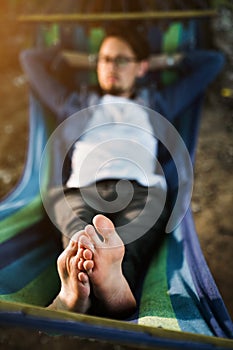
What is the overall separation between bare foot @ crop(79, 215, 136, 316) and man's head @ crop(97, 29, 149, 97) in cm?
90

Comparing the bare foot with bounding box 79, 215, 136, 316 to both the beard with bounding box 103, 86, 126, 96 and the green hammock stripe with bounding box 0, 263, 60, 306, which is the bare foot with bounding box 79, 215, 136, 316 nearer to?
the green hammock stripe with bounding box 0, 263, 60, 306

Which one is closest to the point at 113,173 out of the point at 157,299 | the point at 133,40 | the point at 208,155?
the point at 157,299

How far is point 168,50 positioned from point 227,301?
4.61 feet

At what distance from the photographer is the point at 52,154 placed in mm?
1842

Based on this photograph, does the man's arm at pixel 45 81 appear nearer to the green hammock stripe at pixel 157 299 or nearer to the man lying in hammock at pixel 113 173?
the man lying in hammock at pixel 113 173

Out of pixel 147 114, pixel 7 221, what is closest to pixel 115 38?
pixel 147 114

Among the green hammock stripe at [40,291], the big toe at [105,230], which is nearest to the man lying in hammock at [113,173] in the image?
the big toe at [105,230]

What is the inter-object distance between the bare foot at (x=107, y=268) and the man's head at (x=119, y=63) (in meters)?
0.90

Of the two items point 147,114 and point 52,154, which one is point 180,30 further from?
point 52,154

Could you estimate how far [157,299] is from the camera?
114 cm

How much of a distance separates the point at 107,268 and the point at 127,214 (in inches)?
12.6

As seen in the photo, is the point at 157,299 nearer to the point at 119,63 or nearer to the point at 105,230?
the point at 105,230

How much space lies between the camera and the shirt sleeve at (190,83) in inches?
79.6

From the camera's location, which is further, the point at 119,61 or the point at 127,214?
the point at 119,61
